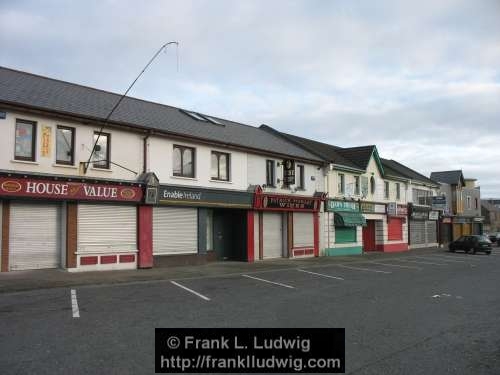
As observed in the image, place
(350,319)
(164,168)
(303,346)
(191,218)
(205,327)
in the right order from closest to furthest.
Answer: (303,346)
(205,327)
(350,319)
(164,168)
(191,218)

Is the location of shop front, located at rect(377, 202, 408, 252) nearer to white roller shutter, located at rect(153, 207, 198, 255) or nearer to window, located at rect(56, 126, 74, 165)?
white roller shutter, located at rect(153, 207, 198, 255)

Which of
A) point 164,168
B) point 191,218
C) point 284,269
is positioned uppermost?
point 164,168

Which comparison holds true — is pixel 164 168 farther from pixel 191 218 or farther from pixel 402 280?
pixel 402 280

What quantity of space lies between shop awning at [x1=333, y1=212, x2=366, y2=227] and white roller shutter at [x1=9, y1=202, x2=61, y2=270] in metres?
18.3

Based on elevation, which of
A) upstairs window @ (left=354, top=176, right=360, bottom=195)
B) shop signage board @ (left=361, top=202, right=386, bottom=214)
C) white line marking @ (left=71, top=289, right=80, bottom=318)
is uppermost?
upstairs window @ (left=354, top=176, right=360, bottom=195)

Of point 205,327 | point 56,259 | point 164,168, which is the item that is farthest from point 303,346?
point 164,168

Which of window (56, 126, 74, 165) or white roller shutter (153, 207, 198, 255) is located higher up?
window (56, 126, 74, 165)

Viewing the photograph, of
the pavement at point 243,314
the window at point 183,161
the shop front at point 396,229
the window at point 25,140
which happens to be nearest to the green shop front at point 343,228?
the shop front at point 396,229

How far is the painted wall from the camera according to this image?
53.5ft

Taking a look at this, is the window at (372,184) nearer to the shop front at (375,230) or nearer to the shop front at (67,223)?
the shop front at (375,230)

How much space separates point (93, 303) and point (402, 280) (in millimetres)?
10853

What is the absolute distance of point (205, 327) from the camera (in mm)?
8797

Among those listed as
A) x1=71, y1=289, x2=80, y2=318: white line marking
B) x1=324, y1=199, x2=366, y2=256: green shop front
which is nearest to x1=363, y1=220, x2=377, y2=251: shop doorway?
x1=324, y1=199, x2=366, y2=256: green shop front

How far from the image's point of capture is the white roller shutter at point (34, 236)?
16.8 metres
